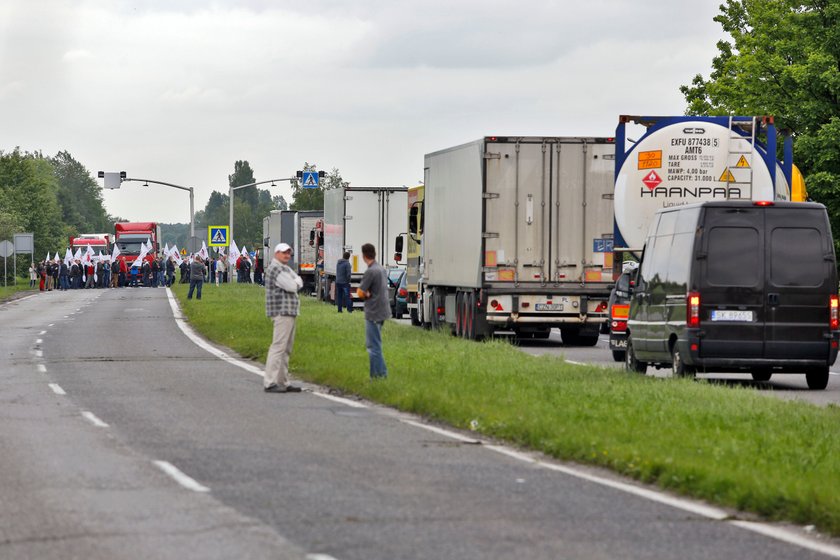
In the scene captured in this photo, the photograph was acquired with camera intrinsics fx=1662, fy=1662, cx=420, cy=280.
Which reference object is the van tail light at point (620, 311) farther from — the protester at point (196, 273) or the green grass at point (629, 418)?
the protester at point (196, 273)

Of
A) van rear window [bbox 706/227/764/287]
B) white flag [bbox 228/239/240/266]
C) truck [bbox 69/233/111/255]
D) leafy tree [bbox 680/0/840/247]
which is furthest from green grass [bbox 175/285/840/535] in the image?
truck [bbox 69/233/111/255]

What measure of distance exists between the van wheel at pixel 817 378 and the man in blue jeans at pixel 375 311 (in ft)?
17.8

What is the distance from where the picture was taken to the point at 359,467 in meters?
12.0

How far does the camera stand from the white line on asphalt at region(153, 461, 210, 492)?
1080 centimetres

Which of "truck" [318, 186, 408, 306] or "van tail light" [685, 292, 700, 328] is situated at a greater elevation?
"truck" [318, 186, 408, 306]

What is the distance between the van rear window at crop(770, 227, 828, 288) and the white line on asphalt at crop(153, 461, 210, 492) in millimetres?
10286

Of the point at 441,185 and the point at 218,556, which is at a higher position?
the point at 441,185

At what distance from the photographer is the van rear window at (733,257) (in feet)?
66.1

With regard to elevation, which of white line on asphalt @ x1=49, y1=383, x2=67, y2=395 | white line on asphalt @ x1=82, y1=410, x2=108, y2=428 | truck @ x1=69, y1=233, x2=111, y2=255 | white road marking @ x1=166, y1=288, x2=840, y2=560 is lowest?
white line on asphalt @ x1=49, y1=383, x2=67, y2=395

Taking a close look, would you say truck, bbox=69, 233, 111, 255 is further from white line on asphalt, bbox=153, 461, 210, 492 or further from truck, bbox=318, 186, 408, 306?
white line on asphalt, bbox=153, 461, 210, 492

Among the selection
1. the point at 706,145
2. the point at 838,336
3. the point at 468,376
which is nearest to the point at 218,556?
the point at 468,376

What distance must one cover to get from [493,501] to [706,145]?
48.3 ft

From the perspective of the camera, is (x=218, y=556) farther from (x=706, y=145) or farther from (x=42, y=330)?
(x=42, y=330)

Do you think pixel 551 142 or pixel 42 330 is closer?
pixel 551 142
